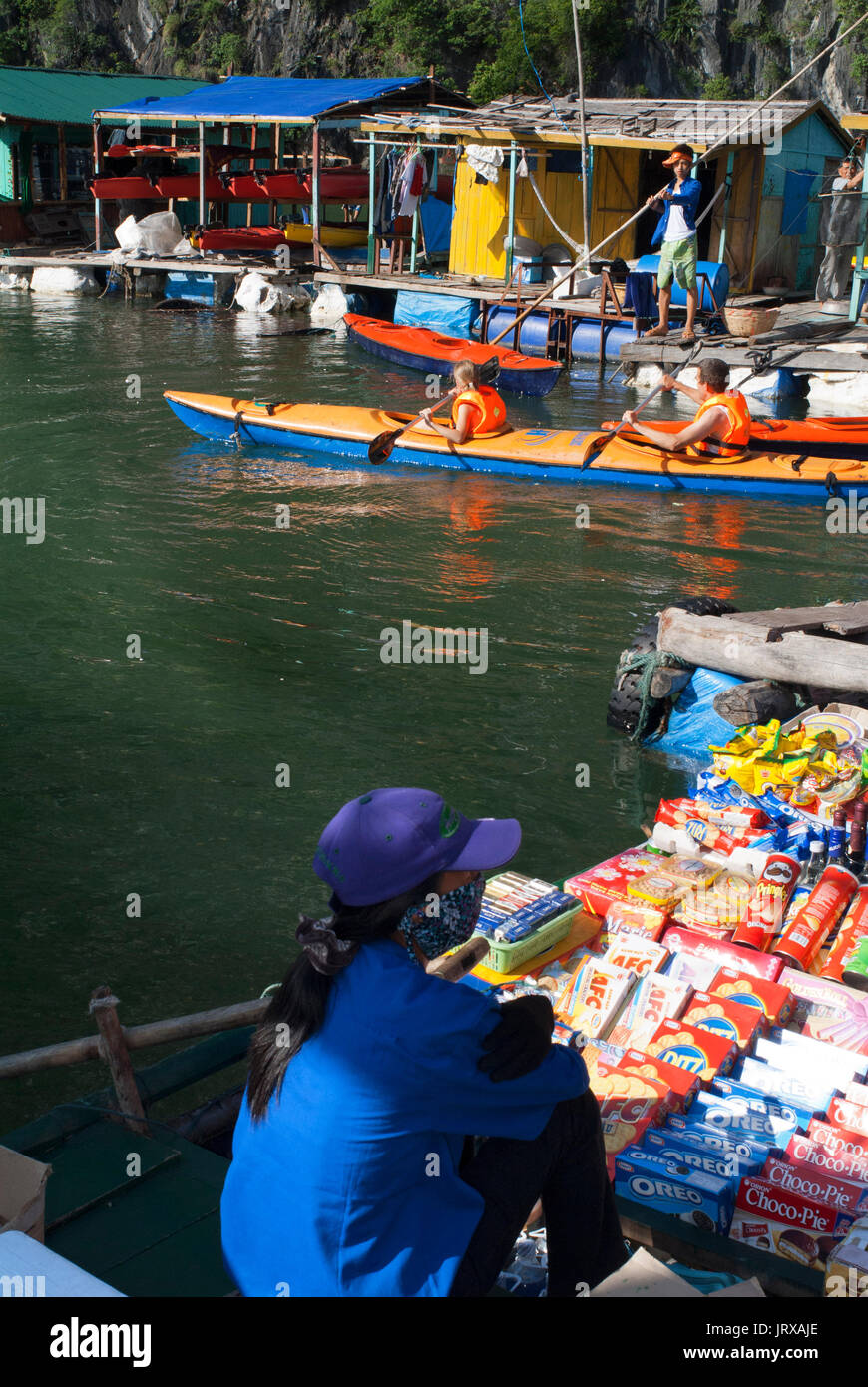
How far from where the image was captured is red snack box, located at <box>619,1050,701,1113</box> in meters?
3.49

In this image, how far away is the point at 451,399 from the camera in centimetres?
1225

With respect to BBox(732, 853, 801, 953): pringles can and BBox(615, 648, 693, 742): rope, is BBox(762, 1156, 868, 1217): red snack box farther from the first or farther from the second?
BBox(615, 648, 693, 742): rope

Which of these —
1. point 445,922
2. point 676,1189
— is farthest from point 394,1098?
point 676,1189

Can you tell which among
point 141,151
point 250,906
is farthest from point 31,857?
point 141,151

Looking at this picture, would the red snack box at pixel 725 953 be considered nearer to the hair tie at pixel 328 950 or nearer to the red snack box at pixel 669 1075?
the red snack box at pixel 669 1075

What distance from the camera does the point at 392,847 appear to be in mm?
2447

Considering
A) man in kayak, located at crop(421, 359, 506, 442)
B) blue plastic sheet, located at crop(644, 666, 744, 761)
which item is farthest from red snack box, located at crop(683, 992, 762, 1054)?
man in kayak, located at crop(421, 359, 506, 442)

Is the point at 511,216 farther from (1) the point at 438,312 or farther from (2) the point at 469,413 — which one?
→ (2) the point at 469,413

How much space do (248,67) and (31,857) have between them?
3797cm

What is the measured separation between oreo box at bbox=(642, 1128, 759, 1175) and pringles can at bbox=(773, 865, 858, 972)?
43.6 inches

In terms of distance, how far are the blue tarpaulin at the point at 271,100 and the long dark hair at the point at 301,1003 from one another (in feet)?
70.1

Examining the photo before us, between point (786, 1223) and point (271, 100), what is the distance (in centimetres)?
2435

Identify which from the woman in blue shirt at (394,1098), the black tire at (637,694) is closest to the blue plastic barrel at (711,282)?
the black tire at (637,694)
